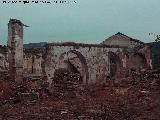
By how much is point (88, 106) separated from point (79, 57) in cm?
902

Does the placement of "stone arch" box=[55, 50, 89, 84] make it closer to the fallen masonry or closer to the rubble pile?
the fallen masonry

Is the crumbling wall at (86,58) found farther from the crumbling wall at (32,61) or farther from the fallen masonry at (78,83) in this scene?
the crumbling wall at (32,61)

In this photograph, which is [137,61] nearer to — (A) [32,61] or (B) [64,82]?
(A) [32,61]

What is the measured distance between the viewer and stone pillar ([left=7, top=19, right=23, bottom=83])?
2227 cm

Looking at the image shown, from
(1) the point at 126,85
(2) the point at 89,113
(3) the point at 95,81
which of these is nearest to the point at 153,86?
(1) the point at 126,85

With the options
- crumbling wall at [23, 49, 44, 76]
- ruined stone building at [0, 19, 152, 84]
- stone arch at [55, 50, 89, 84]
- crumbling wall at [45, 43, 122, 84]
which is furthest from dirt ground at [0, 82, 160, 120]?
crumbling wall at [23, 49, 44, 76]

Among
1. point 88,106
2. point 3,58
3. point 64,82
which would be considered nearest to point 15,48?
point 64,82

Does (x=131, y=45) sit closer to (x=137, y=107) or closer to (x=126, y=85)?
(x=126, y=85)

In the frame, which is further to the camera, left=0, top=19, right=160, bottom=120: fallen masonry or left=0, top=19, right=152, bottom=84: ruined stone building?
left=0, top=19, right=152, bottom=84: ruined stone building

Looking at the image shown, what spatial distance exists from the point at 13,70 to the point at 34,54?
446 inches

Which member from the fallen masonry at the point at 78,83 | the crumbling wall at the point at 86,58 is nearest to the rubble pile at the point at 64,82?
the fallen masonry at the point at 78,83

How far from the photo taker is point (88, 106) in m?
16.4

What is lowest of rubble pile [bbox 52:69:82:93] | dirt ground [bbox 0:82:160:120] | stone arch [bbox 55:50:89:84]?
dirt ground [bbox 0:82:160:120]

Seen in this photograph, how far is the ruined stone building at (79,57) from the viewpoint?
73.3 feet
